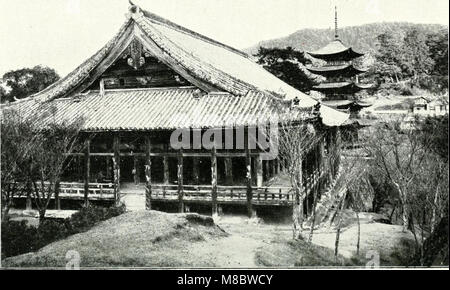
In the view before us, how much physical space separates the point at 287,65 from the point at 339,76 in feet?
13.8

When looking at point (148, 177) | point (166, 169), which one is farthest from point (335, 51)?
point (148, 177)

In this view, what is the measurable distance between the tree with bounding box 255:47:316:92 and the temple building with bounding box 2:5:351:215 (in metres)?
8.44

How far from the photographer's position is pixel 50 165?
1171 cm

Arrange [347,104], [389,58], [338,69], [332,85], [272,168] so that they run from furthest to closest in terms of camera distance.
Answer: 1. [332,85]
2. [338,69]
3. [347,104]
4. [389,58]
5. [272,168]

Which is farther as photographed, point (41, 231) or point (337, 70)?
point (337, 70)

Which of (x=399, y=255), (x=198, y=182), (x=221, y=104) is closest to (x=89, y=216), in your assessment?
(x=198, y=182)

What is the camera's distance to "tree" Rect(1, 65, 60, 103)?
631 inches

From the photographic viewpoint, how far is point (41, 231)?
10297 millimetres

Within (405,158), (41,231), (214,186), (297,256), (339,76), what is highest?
(339,76)

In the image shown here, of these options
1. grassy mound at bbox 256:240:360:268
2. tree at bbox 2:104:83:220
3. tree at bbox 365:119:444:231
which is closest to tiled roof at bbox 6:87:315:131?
tree at bbox 2:104:83:220

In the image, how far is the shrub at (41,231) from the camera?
9680 mm

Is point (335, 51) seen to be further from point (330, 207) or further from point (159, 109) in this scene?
point (159, 109)
